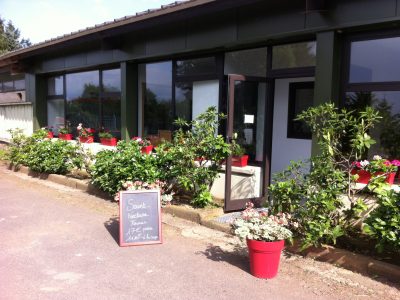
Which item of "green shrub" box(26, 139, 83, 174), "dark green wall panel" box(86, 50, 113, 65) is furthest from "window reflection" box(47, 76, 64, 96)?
"green shrub" box(26, 139, 83, 174)

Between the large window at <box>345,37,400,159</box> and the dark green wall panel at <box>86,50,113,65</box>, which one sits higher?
the dark green wall panel at <box>86,50,113,65</box>

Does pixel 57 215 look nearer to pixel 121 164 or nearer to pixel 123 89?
pixel 121 164

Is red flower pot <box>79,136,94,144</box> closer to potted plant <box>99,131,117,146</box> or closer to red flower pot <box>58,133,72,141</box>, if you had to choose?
potted plant <box>99,131,117,146</box>

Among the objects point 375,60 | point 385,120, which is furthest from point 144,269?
point 375,60

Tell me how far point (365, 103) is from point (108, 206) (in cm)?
430

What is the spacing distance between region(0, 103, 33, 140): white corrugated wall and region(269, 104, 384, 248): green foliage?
1032 cm

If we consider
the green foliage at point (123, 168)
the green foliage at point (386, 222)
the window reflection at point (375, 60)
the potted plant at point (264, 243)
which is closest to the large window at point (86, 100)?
the green foliage at point (123, 168)

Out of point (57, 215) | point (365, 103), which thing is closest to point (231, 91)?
point (365, 103)

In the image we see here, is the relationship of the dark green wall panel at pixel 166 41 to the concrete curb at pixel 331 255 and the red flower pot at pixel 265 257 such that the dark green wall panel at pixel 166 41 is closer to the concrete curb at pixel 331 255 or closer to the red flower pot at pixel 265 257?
the concrete curb at pixel 331 255

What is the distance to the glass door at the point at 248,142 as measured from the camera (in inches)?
228

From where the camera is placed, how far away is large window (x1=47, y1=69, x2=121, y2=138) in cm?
938

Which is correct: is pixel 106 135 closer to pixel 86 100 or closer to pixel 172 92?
pixel 86 100

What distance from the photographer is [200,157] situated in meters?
5.90

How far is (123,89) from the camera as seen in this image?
8.48m
